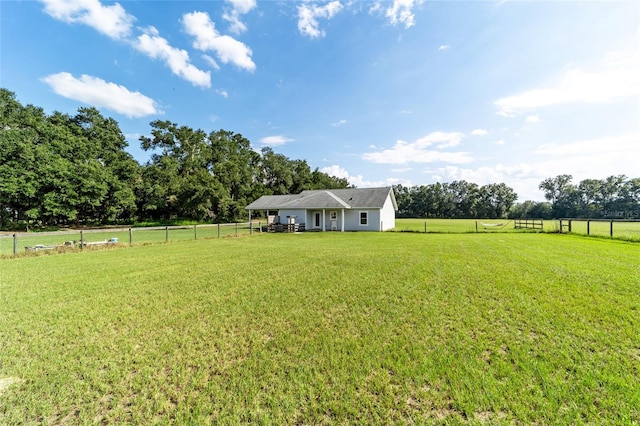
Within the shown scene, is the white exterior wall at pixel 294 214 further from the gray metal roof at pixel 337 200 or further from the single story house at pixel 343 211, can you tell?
the gray metal roof at pixel 337 200

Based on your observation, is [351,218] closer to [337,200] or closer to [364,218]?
[364,218]

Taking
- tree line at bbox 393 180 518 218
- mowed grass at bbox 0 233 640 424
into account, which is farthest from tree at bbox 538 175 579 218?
mowed grass at bbox 0 233 640 424

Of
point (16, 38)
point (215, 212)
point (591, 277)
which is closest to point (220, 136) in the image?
point (215, 212)

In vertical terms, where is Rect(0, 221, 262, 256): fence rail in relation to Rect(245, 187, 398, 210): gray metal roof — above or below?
below

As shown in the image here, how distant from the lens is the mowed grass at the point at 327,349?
233cm

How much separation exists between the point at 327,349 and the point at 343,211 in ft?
69.9

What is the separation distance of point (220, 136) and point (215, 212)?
17027mm

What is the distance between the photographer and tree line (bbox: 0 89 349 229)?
27.6 metres

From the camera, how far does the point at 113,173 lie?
3475 centimetres

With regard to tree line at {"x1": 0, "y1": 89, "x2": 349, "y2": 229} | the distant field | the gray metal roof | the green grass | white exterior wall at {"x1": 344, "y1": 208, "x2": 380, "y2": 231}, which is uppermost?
tree line at {"x1": 0, "y1": 89, "x2": 349, "y2": 229}

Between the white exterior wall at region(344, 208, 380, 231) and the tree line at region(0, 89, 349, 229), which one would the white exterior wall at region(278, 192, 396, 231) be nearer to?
the white exterior wall at region(344, 208, 380, 231)

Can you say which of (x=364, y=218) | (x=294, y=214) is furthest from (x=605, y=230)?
(x=294, y=214)

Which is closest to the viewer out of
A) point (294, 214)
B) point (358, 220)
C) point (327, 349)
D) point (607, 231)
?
point (327, 349)

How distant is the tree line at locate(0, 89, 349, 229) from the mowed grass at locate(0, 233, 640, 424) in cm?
3125
